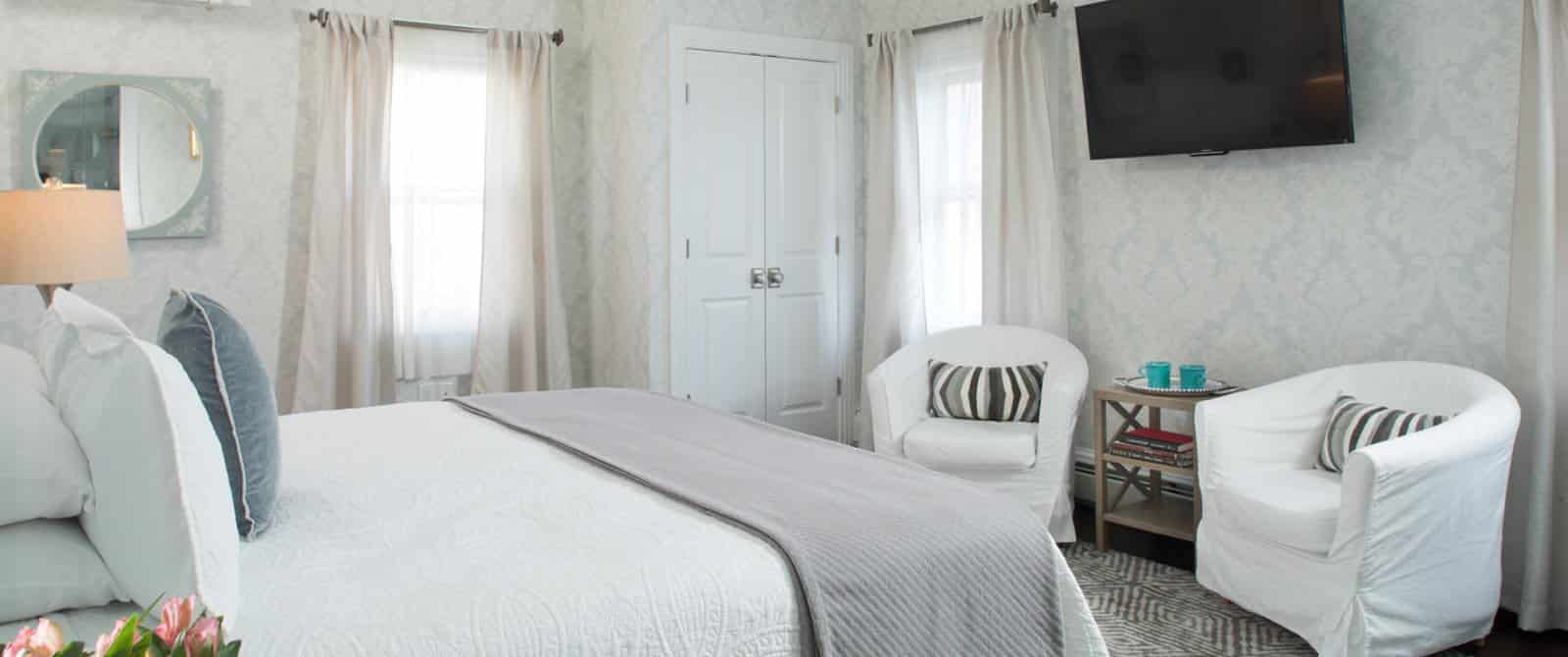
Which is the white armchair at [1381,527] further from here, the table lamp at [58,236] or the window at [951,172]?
the table lamp at [58,236]

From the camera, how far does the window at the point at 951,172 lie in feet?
15.5

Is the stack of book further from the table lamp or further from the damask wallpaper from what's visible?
the table lamp

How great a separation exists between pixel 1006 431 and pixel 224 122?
3318mm

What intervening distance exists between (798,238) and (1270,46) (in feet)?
7.54

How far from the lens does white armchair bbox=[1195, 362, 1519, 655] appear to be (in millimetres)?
2539

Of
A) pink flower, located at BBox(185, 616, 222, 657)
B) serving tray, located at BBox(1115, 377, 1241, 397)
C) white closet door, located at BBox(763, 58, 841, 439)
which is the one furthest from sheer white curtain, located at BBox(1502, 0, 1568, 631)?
pink flower, located at BBox(185, 616, 222, 657)

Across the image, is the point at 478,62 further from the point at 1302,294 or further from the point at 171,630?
the point at 171,630

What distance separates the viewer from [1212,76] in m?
3.65

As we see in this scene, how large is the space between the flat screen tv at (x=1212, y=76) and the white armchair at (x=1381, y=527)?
873 mm

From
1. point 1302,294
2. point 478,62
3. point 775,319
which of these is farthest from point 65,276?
point 1302,294

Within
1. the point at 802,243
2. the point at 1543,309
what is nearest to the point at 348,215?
the point at 802,243

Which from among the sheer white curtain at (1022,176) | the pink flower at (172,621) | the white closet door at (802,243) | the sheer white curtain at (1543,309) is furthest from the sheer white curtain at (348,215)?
the sheer white curtain at (1543,309)

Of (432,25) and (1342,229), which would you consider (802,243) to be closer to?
(432,25)

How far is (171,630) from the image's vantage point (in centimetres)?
86
